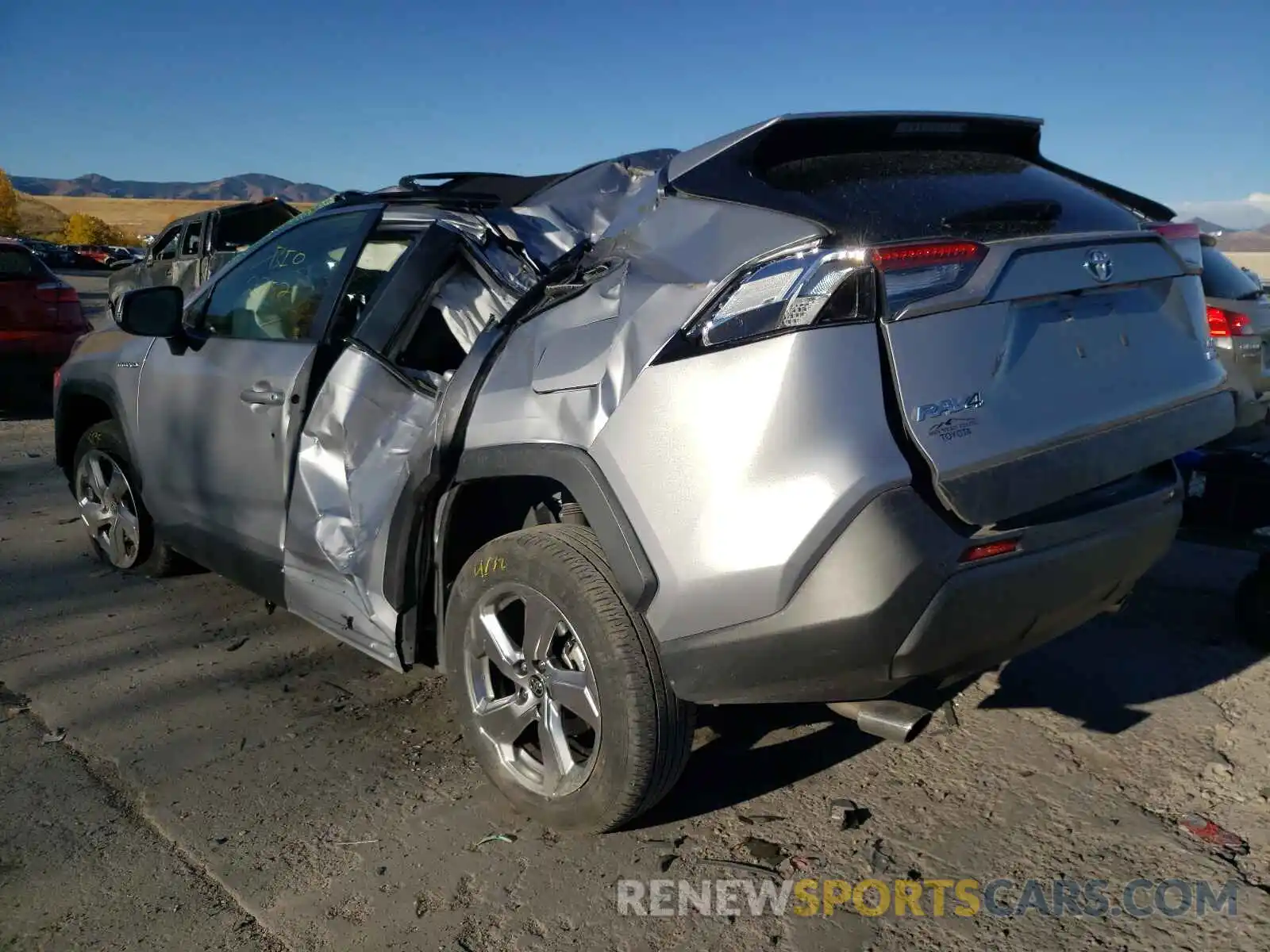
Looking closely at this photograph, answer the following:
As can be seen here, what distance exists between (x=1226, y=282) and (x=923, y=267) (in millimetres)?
7157

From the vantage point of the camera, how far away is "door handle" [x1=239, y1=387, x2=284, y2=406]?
3617 mm

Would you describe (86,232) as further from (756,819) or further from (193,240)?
(756,819)

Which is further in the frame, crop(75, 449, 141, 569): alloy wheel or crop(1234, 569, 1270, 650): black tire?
crop(75, 449, 141, 569): alloy wheel

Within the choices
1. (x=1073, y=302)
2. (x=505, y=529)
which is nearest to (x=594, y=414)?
(x=505, y=529)

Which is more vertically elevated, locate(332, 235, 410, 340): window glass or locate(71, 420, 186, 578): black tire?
locate(332, 235, 410, 340): window glass

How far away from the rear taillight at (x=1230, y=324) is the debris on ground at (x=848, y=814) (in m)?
6.44

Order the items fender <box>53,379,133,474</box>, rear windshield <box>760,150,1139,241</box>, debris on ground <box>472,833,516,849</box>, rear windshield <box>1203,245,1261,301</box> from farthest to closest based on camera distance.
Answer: rear windshield <box>1203,245,1261,301</box> < fender <box>53,379,133,474</box> < debris on ground <box>472,833,516,849</box> < rear windshield <box>760,150,1139,241</box>

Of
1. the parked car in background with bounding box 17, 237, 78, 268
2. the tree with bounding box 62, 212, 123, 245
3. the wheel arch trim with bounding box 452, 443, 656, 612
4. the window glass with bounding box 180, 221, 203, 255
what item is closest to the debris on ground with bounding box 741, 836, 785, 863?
the wheel arch trim with bounding box 452, 443, 656, 612

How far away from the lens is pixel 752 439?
7.36 ft

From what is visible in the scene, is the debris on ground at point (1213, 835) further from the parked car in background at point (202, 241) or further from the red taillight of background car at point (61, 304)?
the parked car in background at point (202, 241)

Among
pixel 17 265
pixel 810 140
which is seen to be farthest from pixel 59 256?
pixel 810 140

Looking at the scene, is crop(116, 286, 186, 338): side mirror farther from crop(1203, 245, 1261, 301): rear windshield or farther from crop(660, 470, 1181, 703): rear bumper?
crop(1203, 245, 1261, 301): rear windshield

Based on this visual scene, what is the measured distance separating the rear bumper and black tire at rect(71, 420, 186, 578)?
3.32 meters

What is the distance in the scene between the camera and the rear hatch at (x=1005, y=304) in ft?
7.45
